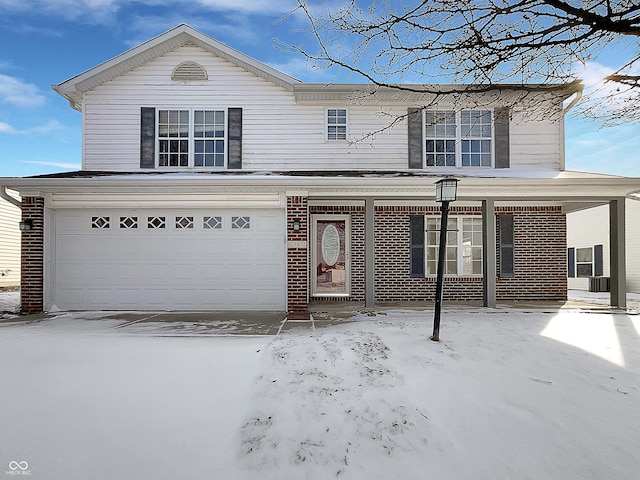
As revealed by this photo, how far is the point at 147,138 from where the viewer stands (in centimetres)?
896

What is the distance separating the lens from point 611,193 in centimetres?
763

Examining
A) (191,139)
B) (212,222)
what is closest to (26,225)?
(212,222)

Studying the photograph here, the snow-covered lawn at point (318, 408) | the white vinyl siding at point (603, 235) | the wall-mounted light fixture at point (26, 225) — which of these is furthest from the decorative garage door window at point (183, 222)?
the white vinyl siding at point (603, 235)

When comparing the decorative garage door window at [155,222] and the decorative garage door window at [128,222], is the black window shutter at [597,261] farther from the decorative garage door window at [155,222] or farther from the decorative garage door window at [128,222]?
the decorative garage door window at [128,222]

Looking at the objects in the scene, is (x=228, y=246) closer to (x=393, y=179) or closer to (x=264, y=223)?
(x=264, y=223)

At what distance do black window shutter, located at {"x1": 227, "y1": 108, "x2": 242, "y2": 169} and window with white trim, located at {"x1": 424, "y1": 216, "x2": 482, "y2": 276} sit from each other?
578 centimetres

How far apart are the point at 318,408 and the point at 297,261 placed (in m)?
4.55

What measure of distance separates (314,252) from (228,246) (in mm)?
2777

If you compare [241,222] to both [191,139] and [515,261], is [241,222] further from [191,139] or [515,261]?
[515,261]

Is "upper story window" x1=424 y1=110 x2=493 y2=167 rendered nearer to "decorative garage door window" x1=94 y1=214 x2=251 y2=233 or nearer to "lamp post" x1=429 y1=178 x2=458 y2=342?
"lamp post" x1=429 y1=178 x2=458 y2=342

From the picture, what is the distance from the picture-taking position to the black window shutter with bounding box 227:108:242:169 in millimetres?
8961

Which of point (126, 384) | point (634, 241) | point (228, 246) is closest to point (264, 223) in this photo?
point (228, 246)

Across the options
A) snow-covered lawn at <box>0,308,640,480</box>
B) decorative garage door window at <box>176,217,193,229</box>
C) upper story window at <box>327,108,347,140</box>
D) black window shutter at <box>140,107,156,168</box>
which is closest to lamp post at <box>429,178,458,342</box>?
snow-covered lawn at <box>0,308,640,480</box>

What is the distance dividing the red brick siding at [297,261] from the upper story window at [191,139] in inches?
117
